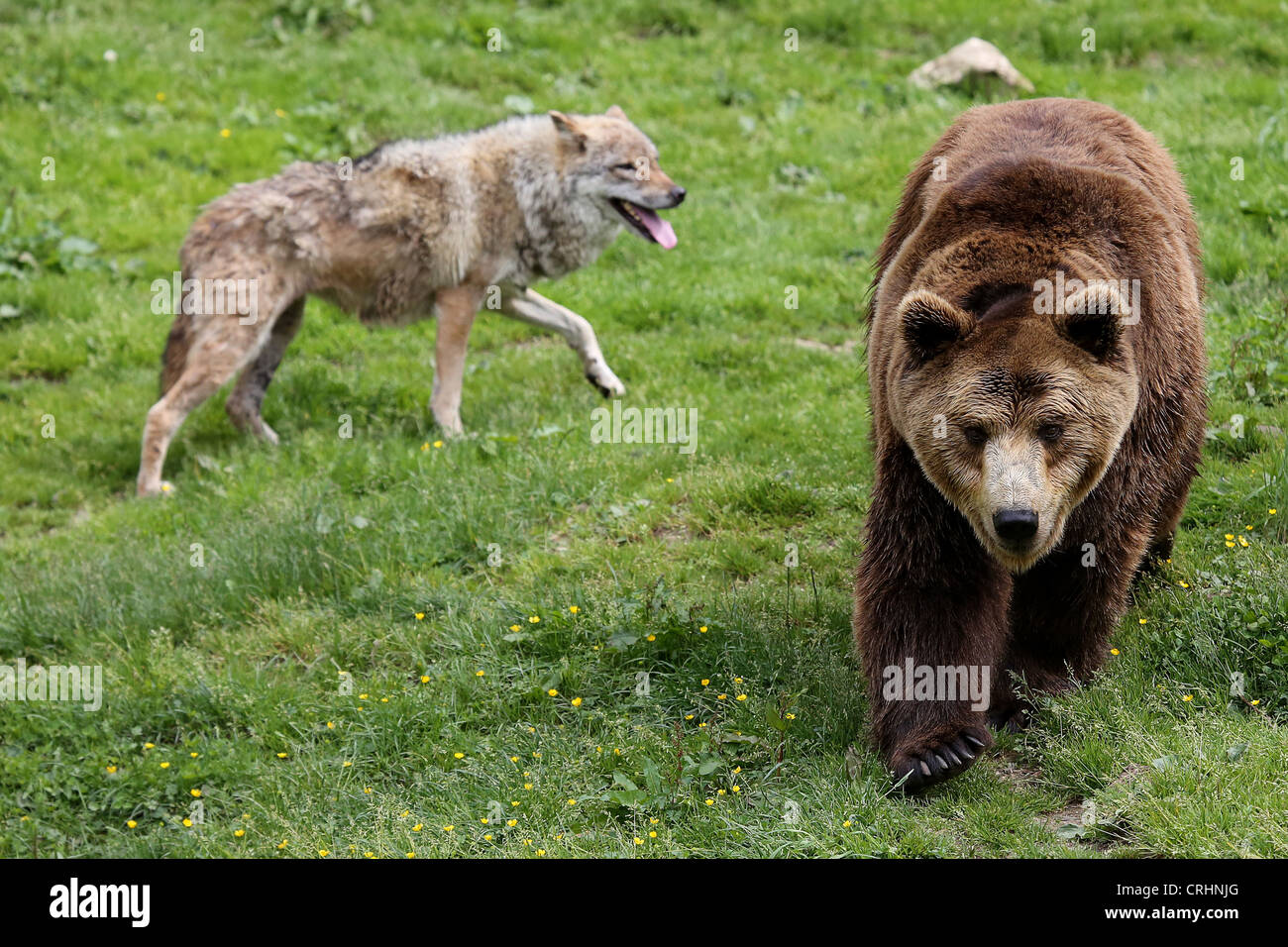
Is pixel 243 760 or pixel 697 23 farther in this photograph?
pixel 697 23

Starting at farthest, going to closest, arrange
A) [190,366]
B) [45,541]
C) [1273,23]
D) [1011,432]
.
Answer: [1273,23], [190,366], [45,541], [1011,432]

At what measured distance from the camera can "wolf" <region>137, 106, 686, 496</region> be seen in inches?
368

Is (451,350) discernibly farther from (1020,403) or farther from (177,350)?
(1020,403)

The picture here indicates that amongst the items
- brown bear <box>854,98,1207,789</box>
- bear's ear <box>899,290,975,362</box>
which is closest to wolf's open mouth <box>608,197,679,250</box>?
brown bear <box>854,98,1207,789</box>

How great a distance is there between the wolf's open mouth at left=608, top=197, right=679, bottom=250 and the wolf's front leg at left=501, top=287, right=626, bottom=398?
89 centimetres

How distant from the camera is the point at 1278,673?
5.41 m

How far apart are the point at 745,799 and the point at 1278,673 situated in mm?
2245

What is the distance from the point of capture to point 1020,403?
4.72 metres

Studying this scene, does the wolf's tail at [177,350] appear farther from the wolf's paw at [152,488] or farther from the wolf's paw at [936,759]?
the wolf's paw at [936,759]

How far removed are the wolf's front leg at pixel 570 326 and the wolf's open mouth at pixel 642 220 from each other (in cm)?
89

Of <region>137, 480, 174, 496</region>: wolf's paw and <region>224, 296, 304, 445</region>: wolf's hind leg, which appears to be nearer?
<region>137, 480, 174, 496</region>: wolf's paw

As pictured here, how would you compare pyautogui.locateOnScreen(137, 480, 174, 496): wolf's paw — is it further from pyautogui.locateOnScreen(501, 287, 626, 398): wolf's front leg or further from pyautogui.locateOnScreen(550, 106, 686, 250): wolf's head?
pyautogui.locateOnScreen(550, 106, 686, 250): wolf's head

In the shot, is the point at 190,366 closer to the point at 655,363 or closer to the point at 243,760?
the point at 655,363

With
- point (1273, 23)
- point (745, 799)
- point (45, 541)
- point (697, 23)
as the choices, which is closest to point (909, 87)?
point (697, 23)
